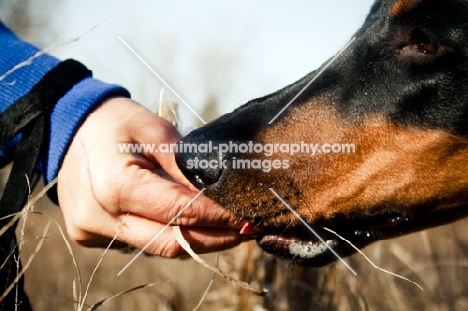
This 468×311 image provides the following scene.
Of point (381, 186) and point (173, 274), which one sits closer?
point (381, 186)

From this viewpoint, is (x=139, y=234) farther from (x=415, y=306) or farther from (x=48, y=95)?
(x=415, y=306)

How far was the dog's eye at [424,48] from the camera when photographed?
223 centimetres

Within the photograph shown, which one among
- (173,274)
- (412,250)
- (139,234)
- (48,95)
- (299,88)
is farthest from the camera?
(173,274)

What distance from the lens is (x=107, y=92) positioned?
224 centimetres

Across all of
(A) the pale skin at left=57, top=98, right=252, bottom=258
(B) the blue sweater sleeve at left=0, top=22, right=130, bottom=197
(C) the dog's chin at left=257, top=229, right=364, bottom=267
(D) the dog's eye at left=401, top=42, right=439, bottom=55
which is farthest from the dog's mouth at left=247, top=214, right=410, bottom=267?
(B) the blue sweater sleeve at left=0, top=22, right=130, bottom=197

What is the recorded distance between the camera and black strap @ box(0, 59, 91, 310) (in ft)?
6.52

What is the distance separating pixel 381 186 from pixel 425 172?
19 cm

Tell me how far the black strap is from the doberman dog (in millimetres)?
550

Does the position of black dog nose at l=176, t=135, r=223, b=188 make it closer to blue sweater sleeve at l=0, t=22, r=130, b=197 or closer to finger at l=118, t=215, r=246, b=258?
finger at l=118, t=215, r=246, b=258

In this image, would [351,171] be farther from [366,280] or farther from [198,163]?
[366,280]

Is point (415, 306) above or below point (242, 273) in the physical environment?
above

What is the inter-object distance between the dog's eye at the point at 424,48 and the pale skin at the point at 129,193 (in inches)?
38.5

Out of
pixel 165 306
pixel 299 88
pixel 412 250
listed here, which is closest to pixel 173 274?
pixel 165 306

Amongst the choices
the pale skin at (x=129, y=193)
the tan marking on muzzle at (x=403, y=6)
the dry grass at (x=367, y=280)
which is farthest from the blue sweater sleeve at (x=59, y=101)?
the tan marking on muzzle at (x=403, y=6)
